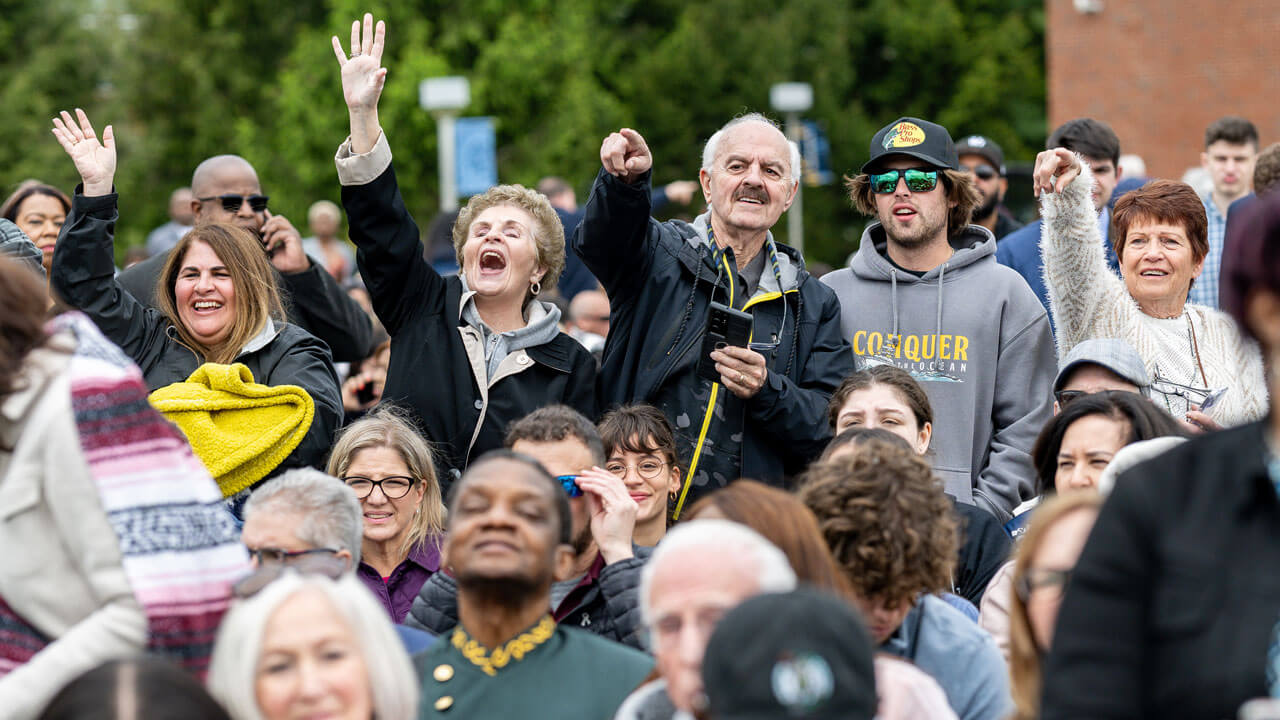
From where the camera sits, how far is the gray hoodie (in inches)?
206

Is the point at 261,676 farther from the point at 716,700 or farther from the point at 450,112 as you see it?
the point at 450,112

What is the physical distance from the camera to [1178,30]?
2084 centimetres

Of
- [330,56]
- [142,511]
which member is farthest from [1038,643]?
[330,56]

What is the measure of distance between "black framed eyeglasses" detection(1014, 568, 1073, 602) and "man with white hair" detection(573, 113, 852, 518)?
212 centimetres

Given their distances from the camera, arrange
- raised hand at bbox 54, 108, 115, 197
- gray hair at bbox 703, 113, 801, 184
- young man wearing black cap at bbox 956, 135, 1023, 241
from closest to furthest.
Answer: raised hand at bbox 54, 108, 115, 197 → gray hair at bbox 703, 113, 801, 184 → young man wearing black cap at bbox 956, 135, 1023, 241

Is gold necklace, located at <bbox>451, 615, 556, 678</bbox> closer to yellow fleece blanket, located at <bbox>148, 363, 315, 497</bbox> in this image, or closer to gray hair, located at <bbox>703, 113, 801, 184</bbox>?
yellow fleece blanket, located at <bbox>148, 363, 315, 497</bbox>

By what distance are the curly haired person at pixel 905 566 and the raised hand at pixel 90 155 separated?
8.85ft

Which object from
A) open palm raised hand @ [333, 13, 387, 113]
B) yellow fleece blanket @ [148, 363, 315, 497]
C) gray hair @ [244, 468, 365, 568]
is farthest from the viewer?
open palm raised hand @ [333, 13, 387, 113]

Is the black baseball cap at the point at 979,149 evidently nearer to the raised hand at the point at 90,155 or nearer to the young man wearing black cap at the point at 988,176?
the young man wearing black cap at the point at 988,176

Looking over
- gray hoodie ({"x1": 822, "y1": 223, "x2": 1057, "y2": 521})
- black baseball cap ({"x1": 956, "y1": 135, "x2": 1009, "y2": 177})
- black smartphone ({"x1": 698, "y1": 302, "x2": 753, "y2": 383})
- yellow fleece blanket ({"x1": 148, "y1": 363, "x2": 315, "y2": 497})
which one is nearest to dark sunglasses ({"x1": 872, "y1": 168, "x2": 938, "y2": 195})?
gray hoodie ({"x1": 822, "y1": 223, "x2": 1057, "y2": 521})

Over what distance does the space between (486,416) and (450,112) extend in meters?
14.4

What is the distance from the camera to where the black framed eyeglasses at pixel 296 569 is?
2.96 m

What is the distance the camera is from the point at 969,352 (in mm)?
5332

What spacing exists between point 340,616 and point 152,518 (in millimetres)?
403
